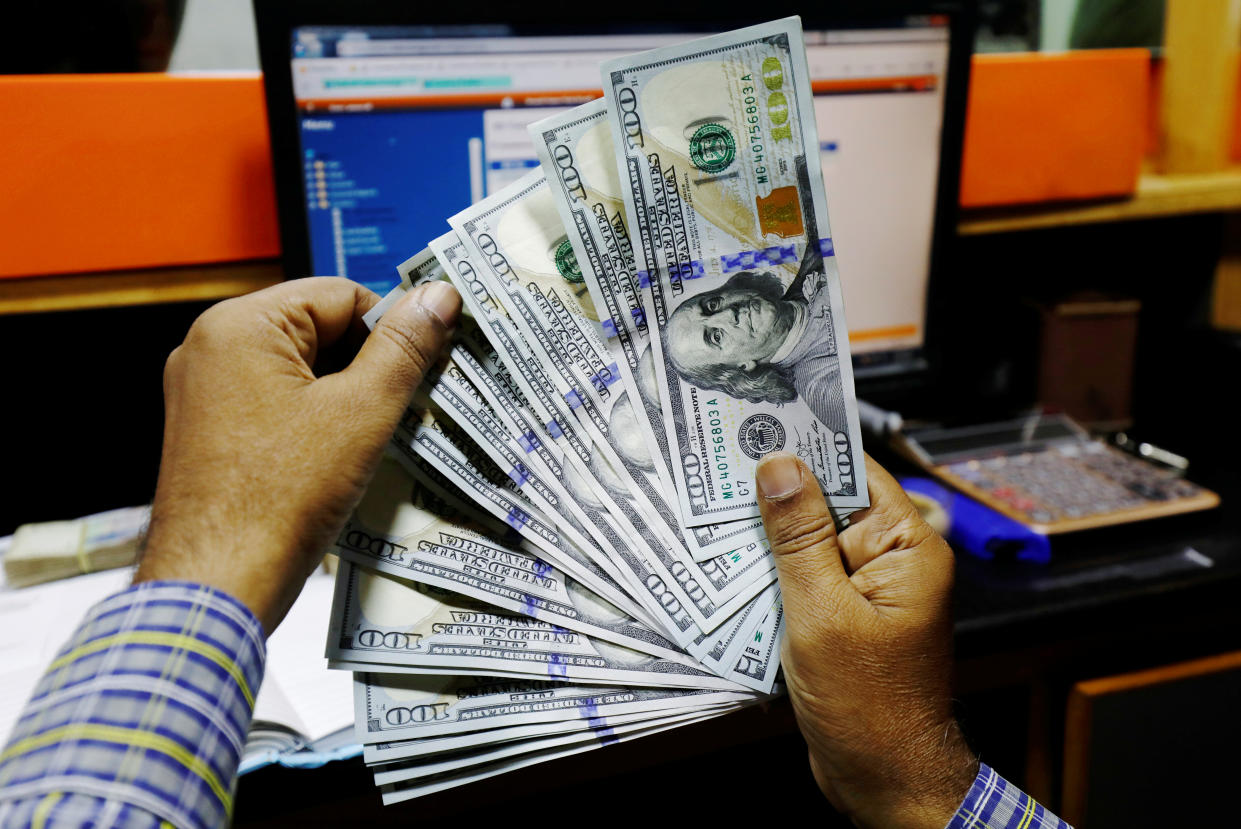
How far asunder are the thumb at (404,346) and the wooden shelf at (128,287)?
0.41 m

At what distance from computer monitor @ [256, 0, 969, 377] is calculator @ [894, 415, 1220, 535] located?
31 centimetres

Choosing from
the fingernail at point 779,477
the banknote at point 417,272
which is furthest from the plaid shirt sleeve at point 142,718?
the fingernail at point 779,477

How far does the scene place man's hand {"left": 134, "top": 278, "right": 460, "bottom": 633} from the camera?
48cm

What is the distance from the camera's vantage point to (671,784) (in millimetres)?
1146

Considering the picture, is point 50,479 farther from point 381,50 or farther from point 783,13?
point 783,13

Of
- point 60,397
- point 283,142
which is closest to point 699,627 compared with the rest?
point 283,142

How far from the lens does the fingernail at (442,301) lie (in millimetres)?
580

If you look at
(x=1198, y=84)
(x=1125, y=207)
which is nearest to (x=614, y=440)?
(x=1125, y=207)

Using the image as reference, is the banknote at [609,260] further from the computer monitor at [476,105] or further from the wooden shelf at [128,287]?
the wooden shelf at [128,287]

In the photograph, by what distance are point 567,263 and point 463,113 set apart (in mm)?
331

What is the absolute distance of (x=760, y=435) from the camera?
24.9 inches

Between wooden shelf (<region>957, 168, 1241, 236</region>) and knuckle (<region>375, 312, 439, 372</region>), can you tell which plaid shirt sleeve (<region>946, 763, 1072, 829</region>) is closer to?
knuckle (<region>375, 312, 439, 372</region>)

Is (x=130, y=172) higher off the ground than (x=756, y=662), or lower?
higher

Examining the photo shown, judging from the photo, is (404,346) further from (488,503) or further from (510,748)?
(510,748)
